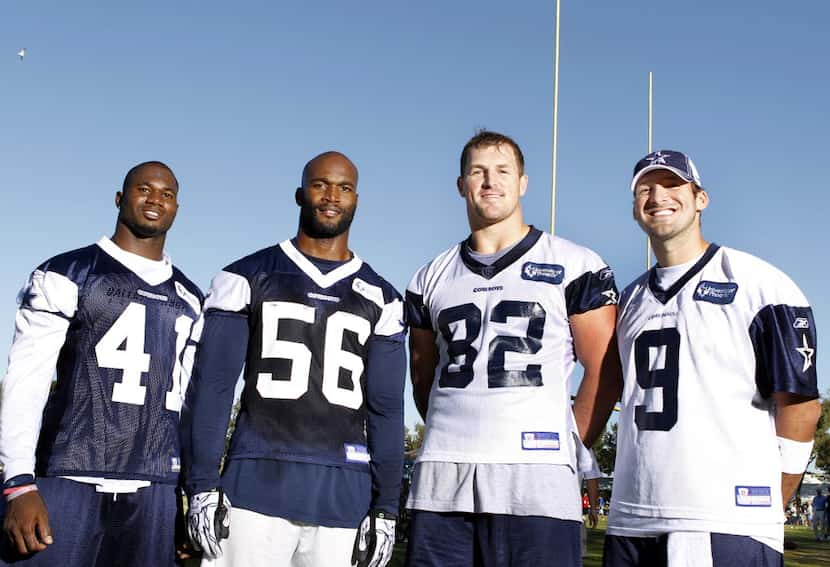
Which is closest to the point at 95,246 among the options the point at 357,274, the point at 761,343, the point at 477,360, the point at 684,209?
the point at 357,274

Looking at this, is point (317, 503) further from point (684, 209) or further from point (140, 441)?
point (684, 209)

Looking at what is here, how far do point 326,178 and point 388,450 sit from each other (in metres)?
1.36

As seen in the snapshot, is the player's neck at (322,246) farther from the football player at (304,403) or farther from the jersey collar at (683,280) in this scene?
the jersey collar at (683,280)

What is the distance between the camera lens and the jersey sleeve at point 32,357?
4.20 m

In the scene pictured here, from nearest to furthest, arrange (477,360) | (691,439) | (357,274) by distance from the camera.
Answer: (691,439) < (477,360) < (357,274)

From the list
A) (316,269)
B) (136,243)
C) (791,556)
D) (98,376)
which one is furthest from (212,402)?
(791,556)

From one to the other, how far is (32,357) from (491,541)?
7.62ft

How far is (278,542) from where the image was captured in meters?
3.96

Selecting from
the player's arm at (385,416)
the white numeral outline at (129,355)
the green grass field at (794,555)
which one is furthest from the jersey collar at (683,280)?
the green grass field at (794,555)

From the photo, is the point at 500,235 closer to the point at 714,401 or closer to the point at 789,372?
the point at 714,401

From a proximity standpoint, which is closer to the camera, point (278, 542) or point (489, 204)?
point (278, 542)

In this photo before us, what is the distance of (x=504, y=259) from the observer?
4.32 metres

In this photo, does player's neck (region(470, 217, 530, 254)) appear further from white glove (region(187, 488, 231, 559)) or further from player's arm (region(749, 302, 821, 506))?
white glove (region(187, 488, 231, 559))

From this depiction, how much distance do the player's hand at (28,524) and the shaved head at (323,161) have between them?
1.95 m
